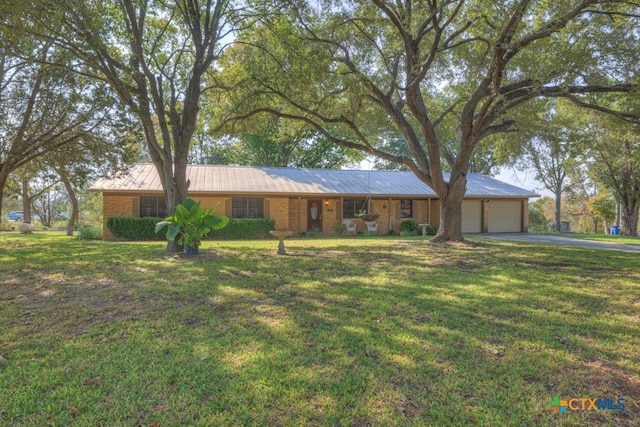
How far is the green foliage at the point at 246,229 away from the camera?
15523 millimetres

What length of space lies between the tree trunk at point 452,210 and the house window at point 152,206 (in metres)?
12.2

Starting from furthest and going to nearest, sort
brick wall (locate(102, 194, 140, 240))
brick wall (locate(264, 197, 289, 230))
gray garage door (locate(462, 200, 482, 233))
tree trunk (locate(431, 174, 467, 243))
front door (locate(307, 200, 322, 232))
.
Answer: gray garage door (locate(462, 200, 482, 233)) < front door (locate(307, 200, 322, 232)) < brick wall (locate(264, 197, 289, 230)) < brick wall (locate(102, 194, 140, 240)) < tree trunk (locate(431, 174, 467, 243))

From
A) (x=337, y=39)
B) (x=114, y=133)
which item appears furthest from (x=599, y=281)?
(x=114, y=133)

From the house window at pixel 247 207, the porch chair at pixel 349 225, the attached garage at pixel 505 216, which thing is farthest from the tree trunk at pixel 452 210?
the attached garage at pixel 505 216

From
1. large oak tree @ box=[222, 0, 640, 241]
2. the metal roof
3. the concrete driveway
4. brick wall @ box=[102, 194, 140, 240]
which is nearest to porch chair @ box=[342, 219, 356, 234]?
the metal roof

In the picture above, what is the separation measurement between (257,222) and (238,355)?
13.3 m

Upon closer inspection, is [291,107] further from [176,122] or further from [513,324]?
[513,324]

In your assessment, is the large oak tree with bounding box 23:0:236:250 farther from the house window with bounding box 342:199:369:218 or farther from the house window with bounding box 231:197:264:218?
the house window with bounding box 342:199:369:218

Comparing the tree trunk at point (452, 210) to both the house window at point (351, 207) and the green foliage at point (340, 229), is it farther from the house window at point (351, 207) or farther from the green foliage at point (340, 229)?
the house window at point (351, 207)

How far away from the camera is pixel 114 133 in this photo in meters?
13.0

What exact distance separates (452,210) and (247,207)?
9664 mm

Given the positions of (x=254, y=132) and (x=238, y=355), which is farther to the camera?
(x=254, y=132)

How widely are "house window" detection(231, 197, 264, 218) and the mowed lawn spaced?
35.6 ft

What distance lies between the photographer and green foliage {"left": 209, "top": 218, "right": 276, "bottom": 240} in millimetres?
15523
